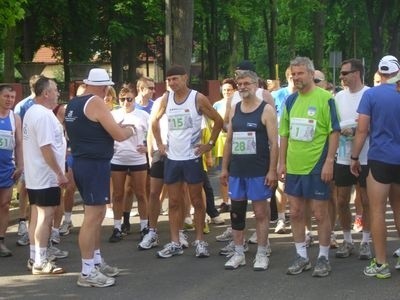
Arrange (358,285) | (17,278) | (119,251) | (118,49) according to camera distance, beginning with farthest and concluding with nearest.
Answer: (118,49) < (119,251) < (17,278) < (358,285)

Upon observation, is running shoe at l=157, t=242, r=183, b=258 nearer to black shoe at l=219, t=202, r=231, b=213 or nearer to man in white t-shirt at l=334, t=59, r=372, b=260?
man in white t-shirt at l=334, t=59, r=372, b=260

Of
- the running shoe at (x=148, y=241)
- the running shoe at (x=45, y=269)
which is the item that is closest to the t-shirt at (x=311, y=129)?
the running shoe at (x=148, y=241)

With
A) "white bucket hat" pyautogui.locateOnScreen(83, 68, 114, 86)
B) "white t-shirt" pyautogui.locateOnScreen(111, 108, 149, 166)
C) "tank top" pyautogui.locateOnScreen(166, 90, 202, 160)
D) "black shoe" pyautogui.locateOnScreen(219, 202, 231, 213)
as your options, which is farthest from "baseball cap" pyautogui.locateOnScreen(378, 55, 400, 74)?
"black shoe" pyautogui.locateOnScreen(219, 202, 231, 213)

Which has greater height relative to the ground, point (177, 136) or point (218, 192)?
point (177, 136)

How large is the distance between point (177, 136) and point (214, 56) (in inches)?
1034

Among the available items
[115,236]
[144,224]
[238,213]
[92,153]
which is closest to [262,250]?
[238,213]

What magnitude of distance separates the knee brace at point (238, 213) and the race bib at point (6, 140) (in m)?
2.66

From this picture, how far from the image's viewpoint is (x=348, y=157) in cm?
782

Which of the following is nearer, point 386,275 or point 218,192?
point 386,275

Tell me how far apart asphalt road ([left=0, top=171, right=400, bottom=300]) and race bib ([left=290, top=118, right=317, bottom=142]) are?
4.33 ft

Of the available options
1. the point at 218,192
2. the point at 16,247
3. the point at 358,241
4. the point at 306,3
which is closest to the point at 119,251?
the point at 16,247

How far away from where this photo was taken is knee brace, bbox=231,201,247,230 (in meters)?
7.46

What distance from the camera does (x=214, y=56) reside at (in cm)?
3391

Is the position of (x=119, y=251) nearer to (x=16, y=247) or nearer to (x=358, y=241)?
(x=16, y=247)
